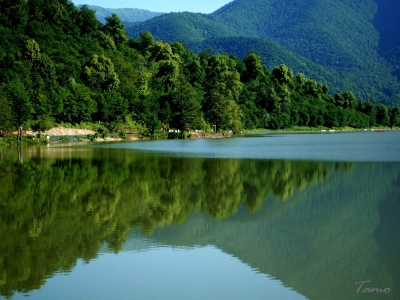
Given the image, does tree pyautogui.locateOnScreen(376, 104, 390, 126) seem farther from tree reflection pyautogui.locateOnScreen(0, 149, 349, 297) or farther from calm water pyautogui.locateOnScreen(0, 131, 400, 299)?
calm water pyautogui.locateOnScreen(0, 131, 400, 299)

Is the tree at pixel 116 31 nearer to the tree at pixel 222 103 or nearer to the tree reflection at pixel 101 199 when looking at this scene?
the tree at pixel 222 103

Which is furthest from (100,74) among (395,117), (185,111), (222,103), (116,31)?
(395,117)

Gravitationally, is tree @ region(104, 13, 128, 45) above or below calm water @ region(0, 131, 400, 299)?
above

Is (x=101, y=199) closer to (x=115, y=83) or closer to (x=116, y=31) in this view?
(x=115, y=83)

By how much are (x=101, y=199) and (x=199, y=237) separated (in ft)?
21.8

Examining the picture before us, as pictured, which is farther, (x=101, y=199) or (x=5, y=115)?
(x=5, y=115)

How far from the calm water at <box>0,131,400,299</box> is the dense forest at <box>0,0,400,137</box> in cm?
4195

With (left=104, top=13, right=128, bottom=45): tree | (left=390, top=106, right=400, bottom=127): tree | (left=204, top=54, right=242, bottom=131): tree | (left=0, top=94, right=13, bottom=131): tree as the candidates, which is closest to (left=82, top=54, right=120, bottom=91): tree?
(left=204, top=54, right=242, bottom=131): tree

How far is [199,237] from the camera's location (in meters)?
13.3

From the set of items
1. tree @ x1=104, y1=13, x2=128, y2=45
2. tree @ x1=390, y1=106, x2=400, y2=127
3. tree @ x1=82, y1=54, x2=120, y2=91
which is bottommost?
tree @ x1=390, y1=106, x2=400, y2=127

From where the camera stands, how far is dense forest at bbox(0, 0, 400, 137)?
76.0 metres

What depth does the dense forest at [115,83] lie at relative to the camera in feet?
249

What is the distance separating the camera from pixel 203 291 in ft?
30.9

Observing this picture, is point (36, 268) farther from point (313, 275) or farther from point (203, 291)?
point (313, 275)
